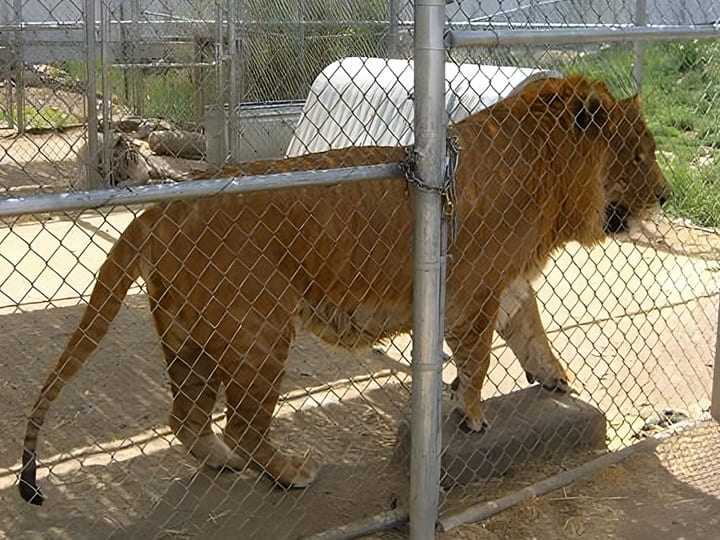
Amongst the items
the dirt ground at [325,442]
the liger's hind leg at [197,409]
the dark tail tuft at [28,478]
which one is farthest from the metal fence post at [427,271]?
the dark tail tuft at [28,478]

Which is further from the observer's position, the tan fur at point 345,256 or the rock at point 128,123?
the rock at point 128,123

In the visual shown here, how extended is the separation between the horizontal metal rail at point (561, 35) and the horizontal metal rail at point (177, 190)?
18.1 inches

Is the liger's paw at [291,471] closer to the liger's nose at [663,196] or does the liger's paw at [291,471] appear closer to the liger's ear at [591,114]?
the liger's ear at [591,114]

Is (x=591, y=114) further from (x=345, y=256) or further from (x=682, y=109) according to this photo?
(x=682, y=109)

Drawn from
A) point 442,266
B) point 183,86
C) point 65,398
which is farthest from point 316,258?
point 183,86

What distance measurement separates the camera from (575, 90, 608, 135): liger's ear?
4473 mm

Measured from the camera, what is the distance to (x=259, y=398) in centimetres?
391

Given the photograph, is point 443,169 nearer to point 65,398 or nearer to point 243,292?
point 243,292

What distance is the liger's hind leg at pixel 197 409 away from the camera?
13.6ft

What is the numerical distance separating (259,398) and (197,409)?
0.47 metres

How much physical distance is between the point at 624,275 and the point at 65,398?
13.7ft

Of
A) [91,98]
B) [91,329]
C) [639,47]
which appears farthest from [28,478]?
[91,98]

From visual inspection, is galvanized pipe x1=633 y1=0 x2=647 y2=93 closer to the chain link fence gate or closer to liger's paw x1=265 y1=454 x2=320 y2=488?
the chain link fence gate

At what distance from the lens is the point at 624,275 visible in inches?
288
